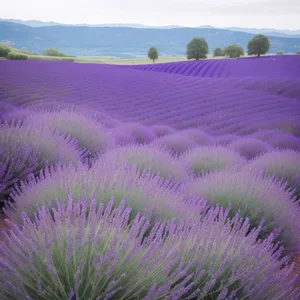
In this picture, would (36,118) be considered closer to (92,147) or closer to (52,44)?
(92,147)

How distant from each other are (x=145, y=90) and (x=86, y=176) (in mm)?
8523

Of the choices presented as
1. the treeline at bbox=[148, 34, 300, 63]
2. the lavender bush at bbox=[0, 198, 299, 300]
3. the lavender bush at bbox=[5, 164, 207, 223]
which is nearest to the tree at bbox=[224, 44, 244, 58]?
the treeline at bbox=[148, 34, 300, 63]

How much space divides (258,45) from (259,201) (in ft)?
104

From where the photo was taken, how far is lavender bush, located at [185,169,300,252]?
89.2 inches

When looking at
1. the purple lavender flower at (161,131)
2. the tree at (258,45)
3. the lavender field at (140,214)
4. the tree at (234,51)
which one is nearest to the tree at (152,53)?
the tree at (234,51)

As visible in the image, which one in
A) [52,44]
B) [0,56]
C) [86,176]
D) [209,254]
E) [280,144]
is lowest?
[280,144]

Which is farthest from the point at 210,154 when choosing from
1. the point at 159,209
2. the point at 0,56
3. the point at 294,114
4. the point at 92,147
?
the point at 0,56

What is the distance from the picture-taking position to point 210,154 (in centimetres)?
→ 362

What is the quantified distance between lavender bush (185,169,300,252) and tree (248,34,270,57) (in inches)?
1226

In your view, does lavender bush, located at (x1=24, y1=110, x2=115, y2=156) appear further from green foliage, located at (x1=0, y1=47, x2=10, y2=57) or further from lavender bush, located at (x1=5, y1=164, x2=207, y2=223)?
green foliage, located at (x1=0, y1=47, x2=10, y2=57)

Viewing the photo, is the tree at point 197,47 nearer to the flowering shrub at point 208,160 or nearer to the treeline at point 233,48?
the treeline at point 233,48

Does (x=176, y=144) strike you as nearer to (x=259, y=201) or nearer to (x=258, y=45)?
(x=259, y=201)

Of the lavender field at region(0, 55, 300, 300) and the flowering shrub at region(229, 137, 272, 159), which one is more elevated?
the lavender field at region(0, 55, 300, 300)

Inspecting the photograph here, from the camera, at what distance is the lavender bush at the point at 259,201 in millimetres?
2266
